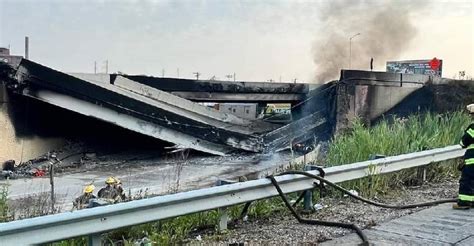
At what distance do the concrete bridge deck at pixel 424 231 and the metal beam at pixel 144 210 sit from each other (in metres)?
0.88

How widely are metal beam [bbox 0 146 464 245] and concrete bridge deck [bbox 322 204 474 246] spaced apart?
2.87ft

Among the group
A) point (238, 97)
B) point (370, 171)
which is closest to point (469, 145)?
point (370, 171)

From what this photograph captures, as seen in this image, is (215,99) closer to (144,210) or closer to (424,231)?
(424,231)

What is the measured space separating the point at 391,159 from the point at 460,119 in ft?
12.5

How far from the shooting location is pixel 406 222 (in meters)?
5.04

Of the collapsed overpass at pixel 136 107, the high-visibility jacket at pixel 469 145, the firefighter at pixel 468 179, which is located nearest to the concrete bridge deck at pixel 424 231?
the firefighter at pixel 468 179

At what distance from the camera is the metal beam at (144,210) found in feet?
10.3

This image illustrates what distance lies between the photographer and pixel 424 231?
4.67 m

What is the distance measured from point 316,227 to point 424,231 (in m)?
1.00

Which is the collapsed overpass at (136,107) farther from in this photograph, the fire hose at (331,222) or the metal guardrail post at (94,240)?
the metal guardrail post at (94,240)

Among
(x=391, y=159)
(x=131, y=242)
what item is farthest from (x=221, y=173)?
(x=131, y=242)

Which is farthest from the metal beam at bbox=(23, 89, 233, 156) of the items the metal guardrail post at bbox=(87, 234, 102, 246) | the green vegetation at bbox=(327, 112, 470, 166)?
the metal guardrail post at bbox=(87, 234, 102, 246)

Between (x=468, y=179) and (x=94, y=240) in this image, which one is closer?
(x=94, y=240)

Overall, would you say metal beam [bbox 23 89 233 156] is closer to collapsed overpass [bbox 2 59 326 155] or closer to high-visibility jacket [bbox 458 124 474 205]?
collapsed overpass [bbox 2 59 326 155]
